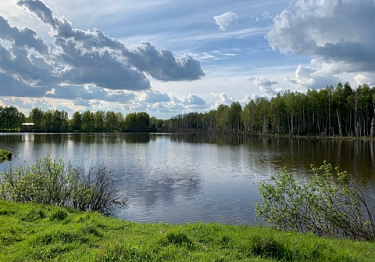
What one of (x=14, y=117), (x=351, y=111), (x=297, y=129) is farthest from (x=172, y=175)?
(x=14, y=117)

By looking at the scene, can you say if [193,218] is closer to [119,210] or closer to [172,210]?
[172,210]

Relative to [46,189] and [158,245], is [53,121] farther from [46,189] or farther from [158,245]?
[158,245]

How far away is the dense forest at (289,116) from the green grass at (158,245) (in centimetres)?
8215

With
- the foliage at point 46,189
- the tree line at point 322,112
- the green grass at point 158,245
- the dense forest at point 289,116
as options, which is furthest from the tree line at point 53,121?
the green grass at point 158,245

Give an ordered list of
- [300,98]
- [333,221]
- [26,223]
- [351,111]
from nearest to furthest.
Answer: [26,223]
[333,221]
[351,111]
[300,98]

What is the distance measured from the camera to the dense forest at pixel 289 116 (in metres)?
91.3

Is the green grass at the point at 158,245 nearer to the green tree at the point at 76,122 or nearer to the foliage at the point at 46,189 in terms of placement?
the foliage at the point at 46,189

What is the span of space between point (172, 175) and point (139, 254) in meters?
24.4

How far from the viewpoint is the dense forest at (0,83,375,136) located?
9131 cm

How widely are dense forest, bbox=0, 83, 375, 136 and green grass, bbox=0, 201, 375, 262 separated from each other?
82.2 metres

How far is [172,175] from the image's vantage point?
32188 millimetres

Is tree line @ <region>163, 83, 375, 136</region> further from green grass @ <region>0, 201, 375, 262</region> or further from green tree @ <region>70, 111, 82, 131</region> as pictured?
green tree @ <region>70, 111, 82, 131</region>

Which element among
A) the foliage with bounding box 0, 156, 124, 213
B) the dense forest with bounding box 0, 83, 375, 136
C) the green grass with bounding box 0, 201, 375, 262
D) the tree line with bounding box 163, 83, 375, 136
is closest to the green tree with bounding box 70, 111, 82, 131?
the dense forest with bounding box 0, 83, 375, 136

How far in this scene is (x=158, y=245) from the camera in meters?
8.81
